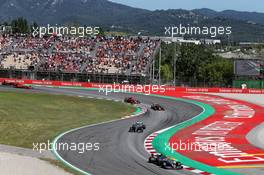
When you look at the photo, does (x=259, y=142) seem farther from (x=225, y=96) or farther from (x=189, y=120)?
(x=225, y=96)

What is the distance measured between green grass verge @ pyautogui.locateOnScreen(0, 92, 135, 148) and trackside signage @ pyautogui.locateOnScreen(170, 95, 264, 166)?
395 inches

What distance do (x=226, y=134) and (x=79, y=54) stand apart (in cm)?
5102

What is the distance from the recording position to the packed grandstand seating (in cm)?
8819

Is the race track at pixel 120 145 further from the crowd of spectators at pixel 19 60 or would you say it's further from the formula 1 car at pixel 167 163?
the crowd of spectators at pixel 19 60

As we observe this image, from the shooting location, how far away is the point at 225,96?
77875mm

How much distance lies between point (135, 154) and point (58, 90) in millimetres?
42320

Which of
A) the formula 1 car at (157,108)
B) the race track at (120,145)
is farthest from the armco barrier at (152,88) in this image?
the formula 1 car at (157,108)

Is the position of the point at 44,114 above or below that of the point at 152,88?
below

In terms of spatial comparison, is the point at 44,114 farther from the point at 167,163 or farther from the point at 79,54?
the point at 79,54

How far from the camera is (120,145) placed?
3928cm

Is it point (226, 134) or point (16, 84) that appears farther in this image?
point (16, 84)

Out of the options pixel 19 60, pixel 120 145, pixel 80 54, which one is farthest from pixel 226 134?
pixel 19 60

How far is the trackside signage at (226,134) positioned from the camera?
1437 inches

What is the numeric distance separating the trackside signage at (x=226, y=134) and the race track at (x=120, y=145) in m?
3.05
